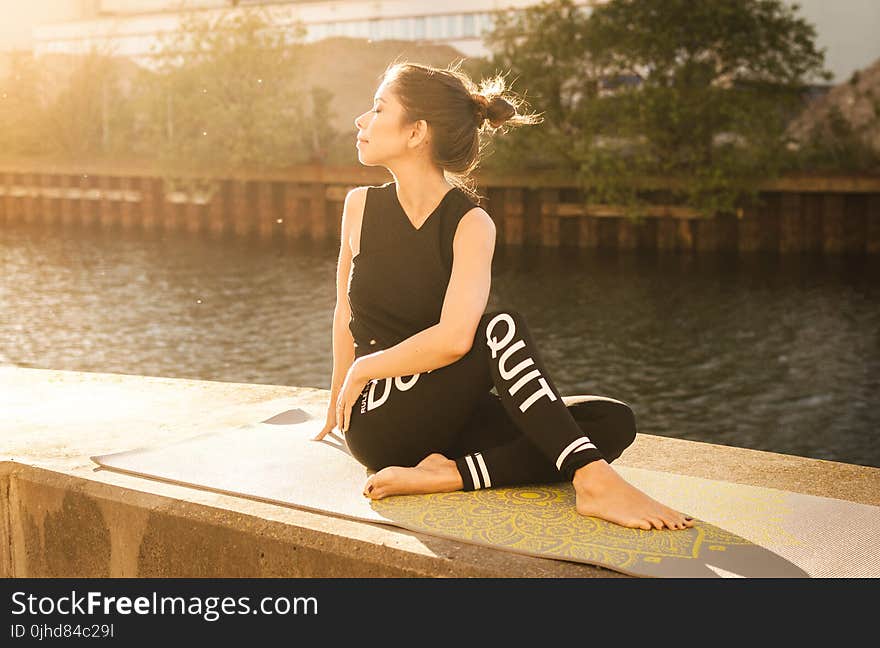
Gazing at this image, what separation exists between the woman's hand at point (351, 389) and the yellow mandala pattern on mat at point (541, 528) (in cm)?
31

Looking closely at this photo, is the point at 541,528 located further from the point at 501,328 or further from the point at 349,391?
the point at 349,391

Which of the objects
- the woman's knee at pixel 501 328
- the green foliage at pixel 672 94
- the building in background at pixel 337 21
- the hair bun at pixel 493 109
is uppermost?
the building in background at pixel 337 21

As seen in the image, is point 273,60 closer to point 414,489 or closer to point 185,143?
point 185,143

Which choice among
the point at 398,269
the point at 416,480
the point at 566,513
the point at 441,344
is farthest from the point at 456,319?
the point at 566,513

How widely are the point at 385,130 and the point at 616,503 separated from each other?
130 centimetres

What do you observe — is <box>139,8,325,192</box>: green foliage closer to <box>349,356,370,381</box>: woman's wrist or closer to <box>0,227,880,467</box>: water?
<box>0,227,880,467</box>: water

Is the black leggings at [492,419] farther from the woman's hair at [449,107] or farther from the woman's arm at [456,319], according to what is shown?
the woman's hair at [449,107]

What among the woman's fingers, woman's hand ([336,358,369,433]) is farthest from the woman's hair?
the woman's fingers

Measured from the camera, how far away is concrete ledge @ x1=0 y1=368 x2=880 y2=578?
2809 millimetres

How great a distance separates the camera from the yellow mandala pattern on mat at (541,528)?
273 cm

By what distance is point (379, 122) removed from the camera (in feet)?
11.0

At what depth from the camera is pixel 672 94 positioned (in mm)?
20156

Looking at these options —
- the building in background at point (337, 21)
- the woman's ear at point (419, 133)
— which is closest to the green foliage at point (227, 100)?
the building in background at point (337, 21)
